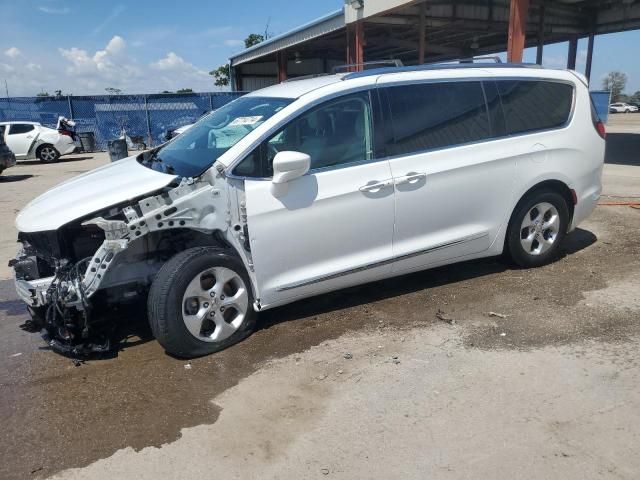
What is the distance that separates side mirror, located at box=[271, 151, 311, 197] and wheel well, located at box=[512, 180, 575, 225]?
7.43 feet

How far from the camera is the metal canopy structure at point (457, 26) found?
17188mm

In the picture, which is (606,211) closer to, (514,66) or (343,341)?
(514,66)

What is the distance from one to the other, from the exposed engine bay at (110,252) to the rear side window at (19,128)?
1768 centimetres

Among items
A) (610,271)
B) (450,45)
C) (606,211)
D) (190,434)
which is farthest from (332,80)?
(450,45)

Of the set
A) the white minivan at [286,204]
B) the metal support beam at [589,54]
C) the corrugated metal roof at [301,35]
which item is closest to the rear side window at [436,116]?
the white minivan at [286,204]

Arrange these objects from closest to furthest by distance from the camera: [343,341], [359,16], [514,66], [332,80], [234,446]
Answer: [234,446] < [343,341] < [332,80] < [514,66] < [359,16]

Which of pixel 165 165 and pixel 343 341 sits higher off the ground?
pixel 165 165

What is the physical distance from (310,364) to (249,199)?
122 centimetres

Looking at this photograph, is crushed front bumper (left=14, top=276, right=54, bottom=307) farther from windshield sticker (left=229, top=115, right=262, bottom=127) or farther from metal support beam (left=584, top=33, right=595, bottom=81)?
metal support beam (left=584, top=33, right=595, bottom=81)

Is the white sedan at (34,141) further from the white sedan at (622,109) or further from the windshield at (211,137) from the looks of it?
the white sedan at (622,109)

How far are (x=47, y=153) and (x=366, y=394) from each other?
19.7 metres

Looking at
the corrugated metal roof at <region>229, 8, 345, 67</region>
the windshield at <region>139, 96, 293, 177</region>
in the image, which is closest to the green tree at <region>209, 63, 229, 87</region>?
the corrugated metal roof at <region>229, 8, 345, 67</region>

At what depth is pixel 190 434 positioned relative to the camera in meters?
2.94

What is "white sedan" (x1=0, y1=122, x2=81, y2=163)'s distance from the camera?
61.8 ft
